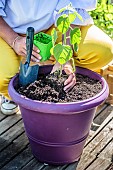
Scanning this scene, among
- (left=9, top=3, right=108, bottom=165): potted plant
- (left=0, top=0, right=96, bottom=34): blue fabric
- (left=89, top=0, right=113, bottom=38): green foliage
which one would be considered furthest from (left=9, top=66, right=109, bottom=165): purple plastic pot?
(left=89, top=0, right=113, bottom=38): green foliage

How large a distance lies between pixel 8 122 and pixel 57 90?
1.90ft

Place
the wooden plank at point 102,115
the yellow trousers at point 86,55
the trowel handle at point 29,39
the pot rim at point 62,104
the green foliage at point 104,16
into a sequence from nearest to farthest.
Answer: the pot rim at point 62,104 → the trowel handle at point 29,39 → the yellow trousers at point 86,55 → the wooden plank at point 102,115 → the green foliage at point 104,16

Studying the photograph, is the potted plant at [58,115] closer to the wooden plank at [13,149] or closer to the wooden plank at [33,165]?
the wooden plank at [33,165]

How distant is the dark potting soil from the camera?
211 centimetres

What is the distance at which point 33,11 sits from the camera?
2.37 m

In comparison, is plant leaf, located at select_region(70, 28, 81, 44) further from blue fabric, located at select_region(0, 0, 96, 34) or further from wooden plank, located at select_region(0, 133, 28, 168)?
wooden plank, located at select_region(0, 133, 28, 168)

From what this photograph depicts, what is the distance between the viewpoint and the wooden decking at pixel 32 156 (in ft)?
7.53

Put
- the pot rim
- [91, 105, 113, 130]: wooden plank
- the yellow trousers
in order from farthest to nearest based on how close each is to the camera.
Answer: [91, 105, 113, 130]: wooden plank < the yellow trousers < the pot rim

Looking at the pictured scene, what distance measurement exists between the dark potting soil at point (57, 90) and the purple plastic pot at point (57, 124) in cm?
4

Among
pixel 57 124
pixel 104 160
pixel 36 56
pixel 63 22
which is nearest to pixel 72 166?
pixel 104 160

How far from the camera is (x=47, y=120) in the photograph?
209 centimetres

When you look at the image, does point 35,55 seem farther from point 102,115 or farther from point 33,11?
point 102,115

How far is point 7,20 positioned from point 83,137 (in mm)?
705

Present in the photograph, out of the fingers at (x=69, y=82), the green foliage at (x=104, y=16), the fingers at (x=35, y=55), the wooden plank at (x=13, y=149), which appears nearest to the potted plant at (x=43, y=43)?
the fingers at (x=35, y=55)
